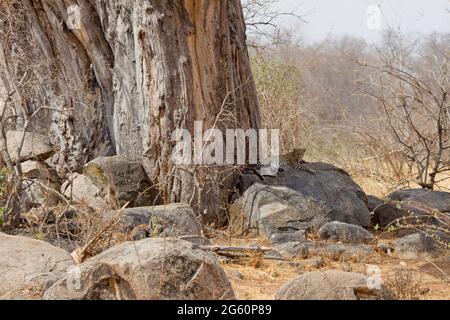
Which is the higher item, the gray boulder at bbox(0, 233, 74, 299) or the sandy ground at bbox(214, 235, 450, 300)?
the gray boulder at bbox(0, 233, 74, 299)

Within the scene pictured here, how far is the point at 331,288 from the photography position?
4.40m

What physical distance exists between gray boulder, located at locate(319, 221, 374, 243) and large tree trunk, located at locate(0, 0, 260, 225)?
1159 millimetres

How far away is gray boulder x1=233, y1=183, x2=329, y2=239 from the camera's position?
7598mm

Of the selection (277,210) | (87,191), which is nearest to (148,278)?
(277,210)

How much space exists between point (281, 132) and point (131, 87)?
3100 millimetres

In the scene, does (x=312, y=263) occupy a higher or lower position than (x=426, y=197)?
lower

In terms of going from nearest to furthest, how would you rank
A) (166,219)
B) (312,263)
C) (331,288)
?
1. (331,288)
2. (312,263)
3. (166,219)

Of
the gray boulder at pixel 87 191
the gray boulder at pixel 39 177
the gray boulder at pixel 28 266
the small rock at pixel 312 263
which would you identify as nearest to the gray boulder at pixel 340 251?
the small rock at pixel 312 263

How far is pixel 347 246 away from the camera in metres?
6.88

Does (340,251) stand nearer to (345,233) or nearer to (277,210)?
(345,233)

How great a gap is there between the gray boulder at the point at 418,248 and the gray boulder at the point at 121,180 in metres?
2.36

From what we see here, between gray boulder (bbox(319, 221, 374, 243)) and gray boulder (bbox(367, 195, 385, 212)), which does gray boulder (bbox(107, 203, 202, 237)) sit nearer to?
gray boulder (bbox(319, 221, 374, 243))

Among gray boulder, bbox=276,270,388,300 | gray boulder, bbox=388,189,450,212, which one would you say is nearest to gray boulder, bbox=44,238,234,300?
gray boulder, bbox=276,270,388,300

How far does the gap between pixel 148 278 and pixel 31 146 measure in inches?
199
